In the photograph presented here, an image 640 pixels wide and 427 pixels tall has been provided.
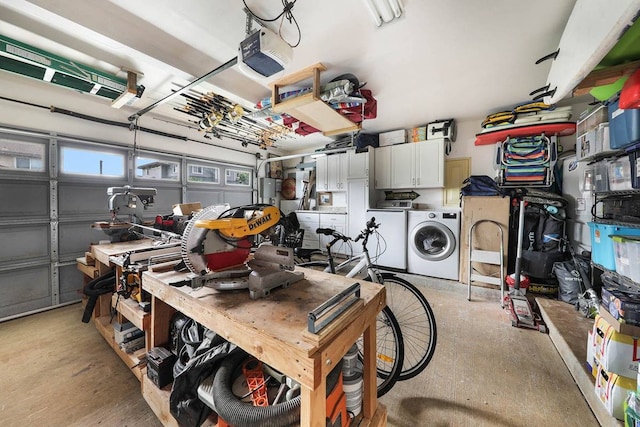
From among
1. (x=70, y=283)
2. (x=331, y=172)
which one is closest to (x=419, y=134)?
(x=331, y=172)

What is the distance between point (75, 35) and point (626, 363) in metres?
4.25

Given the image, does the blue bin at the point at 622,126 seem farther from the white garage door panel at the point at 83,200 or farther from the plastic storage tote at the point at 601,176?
the white garage door panel at the point at 83,200

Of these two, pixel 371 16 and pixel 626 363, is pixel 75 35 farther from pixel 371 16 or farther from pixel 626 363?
pixel 626 363

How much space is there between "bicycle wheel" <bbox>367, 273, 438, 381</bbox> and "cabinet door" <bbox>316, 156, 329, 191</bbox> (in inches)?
128

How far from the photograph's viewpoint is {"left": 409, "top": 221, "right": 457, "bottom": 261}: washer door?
10.8 ft

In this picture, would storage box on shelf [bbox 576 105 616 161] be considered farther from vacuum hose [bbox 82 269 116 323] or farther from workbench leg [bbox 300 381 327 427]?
vacuum hose [bbox 82 269 116 323]

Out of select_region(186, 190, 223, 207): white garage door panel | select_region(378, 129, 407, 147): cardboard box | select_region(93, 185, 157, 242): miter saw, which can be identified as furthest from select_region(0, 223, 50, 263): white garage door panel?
select_region(378, 129, 407, 147): cardboard box

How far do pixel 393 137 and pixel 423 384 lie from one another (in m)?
3.75

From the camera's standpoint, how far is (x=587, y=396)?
4.55 ft

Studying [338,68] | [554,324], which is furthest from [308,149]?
[554,324]

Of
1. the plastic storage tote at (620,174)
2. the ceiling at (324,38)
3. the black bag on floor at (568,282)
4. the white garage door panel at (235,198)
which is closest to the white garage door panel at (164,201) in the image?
the white garage door panel at (235,198)

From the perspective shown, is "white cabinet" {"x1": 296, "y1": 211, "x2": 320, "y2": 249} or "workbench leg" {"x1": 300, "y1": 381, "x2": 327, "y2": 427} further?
"white cabinet" {"x1": 296, "y1": 211, "x2": 320, "y2": 249}

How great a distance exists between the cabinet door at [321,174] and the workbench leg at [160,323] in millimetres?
3787

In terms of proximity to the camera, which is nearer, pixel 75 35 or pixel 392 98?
pixel 75 35
